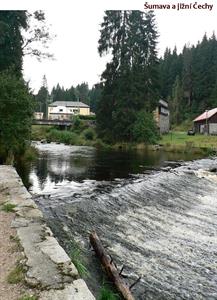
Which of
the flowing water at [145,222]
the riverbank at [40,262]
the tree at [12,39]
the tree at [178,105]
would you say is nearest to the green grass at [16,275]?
the riverbank at [40,262]

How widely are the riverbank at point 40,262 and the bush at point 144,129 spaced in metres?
38.4

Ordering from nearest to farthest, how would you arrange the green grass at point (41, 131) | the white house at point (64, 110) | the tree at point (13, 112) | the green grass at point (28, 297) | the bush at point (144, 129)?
the green grass at point (28, 297) → the tree at point (13, 112) → the bush at point (144, 129) → the green grass at point (41, 131) → the white house at point (64, 110)

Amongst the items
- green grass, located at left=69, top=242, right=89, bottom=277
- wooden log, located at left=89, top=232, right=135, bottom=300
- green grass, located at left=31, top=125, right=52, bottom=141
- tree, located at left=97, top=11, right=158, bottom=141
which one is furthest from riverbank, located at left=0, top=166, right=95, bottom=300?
green grass, located at left=31, top=125, right=52, bottom=141

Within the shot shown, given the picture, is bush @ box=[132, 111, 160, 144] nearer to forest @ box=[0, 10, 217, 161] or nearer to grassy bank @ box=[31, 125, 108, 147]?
forest @ box=[0, 10, 217, 161]

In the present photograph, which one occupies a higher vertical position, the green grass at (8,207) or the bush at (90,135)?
the bush at (90,135)

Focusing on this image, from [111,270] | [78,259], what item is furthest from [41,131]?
[111,270]

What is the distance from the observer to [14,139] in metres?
21.4

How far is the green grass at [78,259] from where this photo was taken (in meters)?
7.39

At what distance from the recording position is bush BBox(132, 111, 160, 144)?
48069 mm

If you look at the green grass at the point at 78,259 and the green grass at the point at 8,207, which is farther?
the green grass at the point at 8,207

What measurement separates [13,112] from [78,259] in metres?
14.9

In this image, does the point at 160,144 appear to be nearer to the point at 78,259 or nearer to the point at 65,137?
the point at 65,137

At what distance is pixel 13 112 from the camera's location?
2136 centimetres

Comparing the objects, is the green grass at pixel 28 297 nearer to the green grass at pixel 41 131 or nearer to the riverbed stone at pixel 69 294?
the riverbed stone at pixel 69 294
